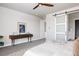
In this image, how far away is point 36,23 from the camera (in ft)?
8.26

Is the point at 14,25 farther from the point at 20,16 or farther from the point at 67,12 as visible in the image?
the point at 67,12

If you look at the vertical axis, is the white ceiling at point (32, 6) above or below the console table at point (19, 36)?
above

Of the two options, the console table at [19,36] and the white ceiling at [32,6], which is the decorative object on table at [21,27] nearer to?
the console table at [19,36]

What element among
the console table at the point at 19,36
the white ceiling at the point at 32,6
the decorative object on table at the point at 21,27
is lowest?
the console table at the point at 19,36

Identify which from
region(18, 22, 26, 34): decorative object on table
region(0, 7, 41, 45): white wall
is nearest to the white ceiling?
region(0, 7, 41, 45): white wall

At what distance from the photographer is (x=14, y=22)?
93.7 inches

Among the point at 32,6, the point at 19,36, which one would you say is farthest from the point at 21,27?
the point at 32,6

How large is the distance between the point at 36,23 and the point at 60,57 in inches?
54.8

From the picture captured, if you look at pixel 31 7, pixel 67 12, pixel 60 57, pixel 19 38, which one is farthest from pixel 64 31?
pixel 60 57

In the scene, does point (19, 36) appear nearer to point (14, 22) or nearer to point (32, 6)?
point (14, 22)

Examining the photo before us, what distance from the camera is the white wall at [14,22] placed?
233cm

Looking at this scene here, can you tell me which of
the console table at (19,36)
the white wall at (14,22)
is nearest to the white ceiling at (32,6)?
the white wall at (14,22)

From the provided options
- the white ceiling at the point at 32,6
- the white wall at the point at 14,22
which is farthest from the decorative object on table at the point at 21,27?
the white ceiling at the point at 32,6

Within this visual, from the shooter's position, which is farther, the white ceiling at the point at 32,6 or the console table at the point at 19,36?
the console table at the point at 19,36
